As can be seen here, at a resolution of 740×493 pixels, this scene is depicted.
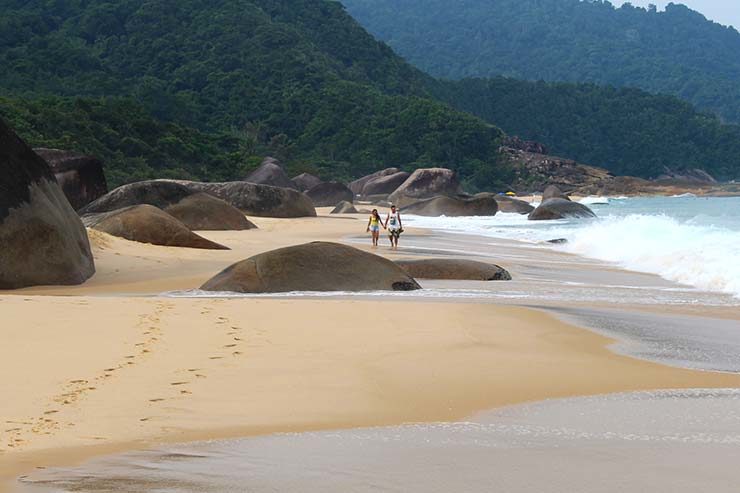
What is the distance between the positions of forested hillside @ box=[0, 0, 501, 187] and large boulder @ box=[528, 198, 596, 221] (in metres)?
49.5

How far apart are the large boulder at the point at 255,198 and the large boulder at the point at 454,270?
1922cm

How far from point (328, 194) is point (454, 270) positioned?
1698 inches

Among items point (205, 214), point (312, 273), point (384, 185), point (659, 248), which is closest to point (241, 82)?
point (384, 185)

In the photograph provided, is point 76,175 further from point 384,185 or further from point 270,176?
point 384,185

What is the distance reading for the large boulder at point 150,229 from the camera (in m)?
16.5

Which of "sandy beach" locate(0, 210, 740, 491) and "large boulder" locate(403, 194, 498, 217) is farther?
"large boulder" locate(403, 194, 498, 217)

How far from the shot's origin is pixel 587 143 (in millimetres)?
165875

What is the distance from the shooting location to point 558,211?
38.2m

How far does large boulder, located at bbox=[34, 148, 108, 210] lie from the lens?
25.6 meters

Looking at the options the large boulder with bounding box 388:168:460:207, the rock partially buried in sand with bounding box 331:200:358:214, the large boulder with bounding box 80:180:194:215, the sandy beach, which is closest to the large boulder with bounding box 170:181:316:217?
the large boulder with bounding box 80:180:194:215

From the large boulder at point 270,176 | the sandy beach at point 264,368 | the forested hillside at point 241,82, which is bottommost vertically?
the sandy beach at point 264,368

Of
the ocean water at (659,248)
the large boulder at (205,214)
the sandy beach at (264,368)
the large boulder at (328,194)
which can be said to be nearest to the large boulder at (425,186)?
the large boulder at (328,194)

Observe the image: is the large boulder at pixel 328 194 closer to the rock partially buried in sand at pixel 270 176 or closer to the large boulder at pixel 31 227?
the rock partially buried in sand at pixel 270 176

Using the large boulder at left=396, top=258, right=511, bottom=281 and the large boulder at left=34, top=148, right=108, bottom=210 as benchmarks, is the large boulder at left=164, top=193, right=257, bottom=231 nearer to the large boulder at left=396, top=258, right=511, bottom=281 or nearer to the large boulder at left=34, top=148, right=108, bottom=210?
the large boulder at left=34, top=148, right=108, bottom=210
